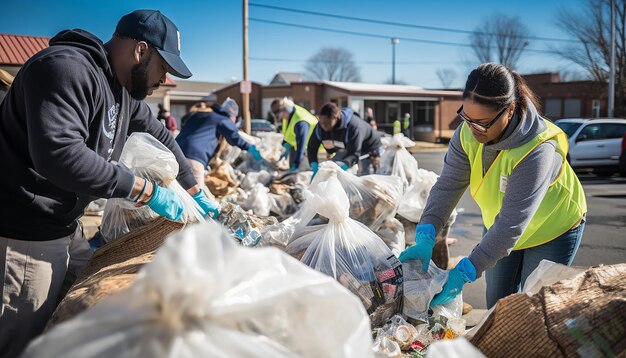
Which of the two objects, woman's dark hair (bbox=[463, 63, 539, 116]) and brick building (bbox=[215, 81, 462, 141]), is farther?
brick building (bbox=[215, 81, 462, 141])

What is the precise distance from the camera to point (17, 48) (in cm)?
1280

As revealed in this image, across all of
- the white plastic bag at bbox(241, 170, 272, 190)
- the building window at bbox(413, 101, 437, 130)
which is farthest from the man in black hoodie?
the building window at bbox(413, 101, 437, 130)

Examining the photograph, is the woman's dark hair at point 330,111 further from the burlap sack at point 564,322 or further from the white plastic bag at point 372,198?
the burlap sack at point 564,322

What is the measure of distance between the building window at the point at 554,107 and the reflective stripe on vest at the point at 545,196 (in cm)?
3181

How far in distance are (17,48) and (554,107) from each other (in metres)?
29.3

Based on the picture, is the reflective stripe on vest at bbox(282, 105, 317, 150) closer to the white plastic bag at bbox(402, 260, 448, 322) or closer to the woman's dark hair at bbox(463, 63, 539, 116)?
the white plastic bag at bbox(402, 260, 448, 322)

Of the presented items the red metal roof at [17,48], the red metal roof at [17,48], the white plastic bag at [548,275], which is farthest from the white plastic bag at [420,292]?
the red metal roof at [17,48]

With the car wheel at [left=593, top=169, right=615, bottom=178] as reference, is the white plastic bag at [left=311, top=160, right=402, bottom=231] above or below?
above

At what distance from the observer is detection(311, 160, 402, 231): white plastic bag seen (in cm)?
377

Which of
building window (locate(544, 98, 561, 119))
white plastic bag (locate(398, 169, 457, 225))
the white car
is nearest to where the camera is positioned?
white plastic bag (locate(398, 169, 457, 225))

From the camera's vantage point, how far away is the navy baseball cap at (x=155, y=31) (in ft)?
6.54

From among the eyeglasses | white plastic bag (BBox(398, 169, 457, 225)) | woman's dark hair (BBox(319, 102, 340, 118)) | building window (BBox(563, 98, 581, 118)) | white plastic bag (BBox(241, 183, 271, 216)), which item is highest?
building window (BBox(563, 98, 581, 118))

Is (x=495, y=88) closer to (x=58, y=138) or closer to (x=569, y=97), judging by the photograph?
(x=58, y=138)

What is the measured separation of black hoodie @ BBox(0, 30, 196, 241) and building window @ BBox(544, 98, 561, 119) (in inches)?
1293
